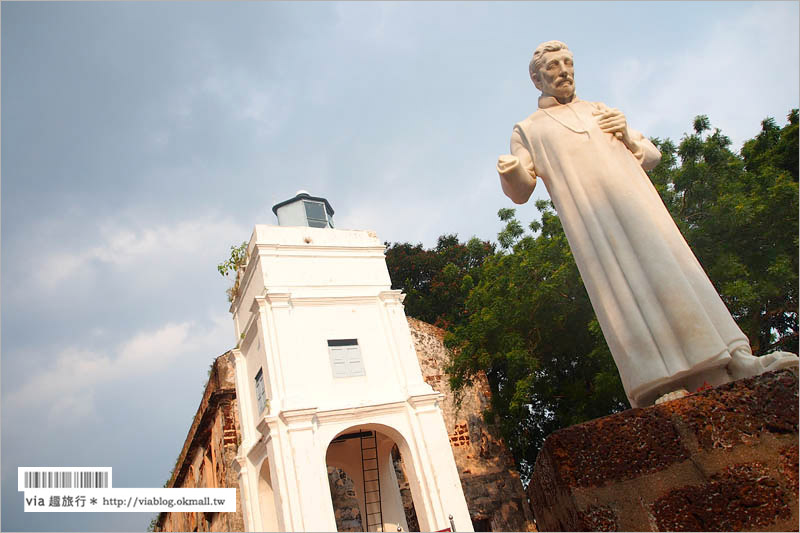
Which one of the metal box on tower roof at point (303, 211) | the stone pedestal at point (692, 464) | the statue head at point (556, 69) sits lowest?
the stone pedestal at point (692, 464)

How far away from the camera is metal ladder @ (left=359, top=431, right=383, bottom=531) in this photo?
489 inches

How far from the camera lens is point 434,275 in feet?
73.9

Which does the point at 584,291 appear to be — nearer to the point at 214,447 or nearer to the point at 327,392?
the point at 327,392

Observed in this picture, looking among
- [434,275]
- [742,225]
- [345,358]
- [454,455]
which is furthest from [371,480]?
[434,275]

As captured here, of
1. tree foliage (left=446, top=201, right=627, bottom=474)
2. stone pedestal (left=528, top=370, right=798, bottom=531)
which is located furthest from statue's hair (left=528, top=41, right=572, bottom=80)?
tree foliage (left=446, top=201, right=627, bottom=474)

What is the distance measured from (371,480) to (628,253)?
35.9 ft

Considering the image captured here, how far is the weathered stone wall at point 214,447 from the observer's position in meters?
13.8

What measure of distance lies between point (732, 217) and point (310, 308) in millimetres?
7339

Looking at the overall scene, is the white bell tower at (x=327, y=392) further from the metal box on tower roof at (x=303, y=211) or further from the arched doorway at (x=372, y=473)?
the metal box on tower roof at (x=303, y=211)

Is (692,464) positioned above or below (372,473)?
below

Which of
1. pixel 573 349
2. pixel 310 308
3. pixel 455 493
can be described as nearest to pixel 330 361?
pixel 310 308

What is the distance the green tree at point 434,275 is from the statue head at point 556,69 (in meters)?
15.8

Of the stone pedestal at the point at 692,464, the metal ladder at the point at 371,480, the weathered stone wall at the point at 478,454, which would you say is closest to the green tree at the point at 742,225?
the weathered stone wall at the point at 478,454

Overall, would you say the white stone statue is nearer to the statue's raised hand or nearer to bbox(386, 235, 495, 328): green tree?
the statue's raised hand
